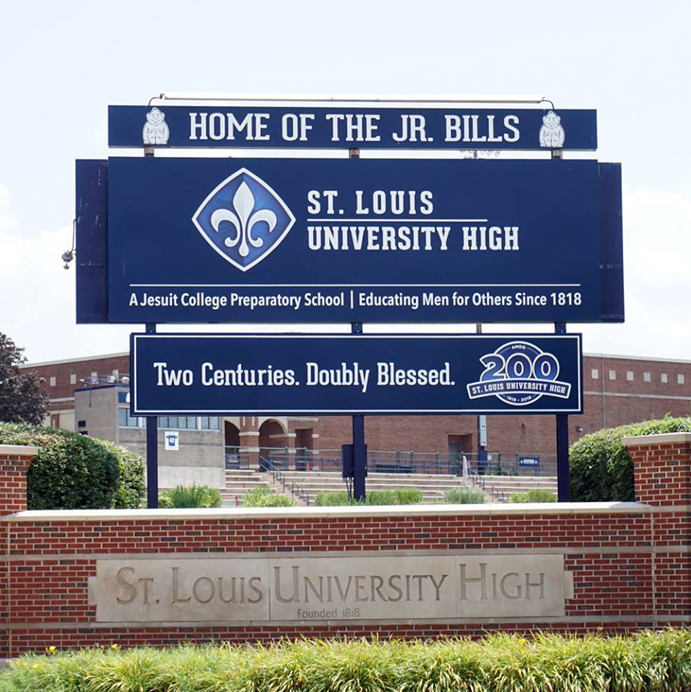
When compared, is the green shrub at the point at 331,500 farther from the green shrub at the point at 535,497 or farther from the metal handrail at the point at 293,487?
the metal handrail at the point at 293,487

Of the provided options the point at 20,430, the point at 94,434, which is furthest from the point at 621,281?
the point at 94,434

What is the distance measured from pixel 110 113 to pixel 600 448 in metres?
9.12

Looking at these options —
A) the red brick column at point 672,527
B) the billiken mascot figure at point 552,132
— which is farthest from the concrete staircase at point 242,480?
the red brick column at point 672,527

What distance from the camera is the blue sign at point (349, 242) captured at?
18.6 meters

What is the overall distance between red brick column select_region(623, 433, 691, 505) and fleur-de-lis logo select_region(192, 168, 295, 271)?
6765mm

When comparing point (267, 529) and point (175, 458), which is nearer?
point (267, 529)

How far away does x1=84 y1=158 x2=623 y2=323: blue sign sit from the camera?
1856 cm

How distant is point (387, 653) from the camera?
12172mm

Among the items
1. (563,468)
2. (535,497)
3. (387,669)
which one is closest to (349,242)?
(563,468)

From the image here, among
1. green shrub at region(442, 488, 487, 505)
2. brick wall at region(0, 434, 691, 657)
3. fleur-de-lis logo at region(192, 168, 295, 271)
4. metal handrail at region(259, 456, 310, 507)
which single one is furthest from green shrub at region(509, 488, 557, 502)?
metal handrail at region(259, 456, 310, 507)

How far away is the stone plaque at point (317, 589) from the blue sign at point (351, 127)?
7474 millimetres

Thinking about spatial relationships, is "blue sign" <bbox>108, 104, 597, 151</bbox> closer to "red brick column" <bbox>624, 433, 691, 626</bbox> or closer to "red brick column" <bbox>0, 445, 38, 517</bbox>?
"red brick column" <bbox>0, 445, 38, 517</bbox>

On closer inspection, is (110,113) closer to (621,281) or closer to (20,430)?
(20,430)

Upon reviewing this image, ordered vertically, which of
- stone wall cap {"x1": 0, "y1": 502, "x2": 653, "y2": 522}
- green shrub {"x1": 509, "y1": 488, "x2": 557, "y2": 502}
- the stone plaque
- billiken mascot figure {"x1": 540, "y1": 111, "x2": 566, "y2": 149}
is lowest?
the stone plaque
